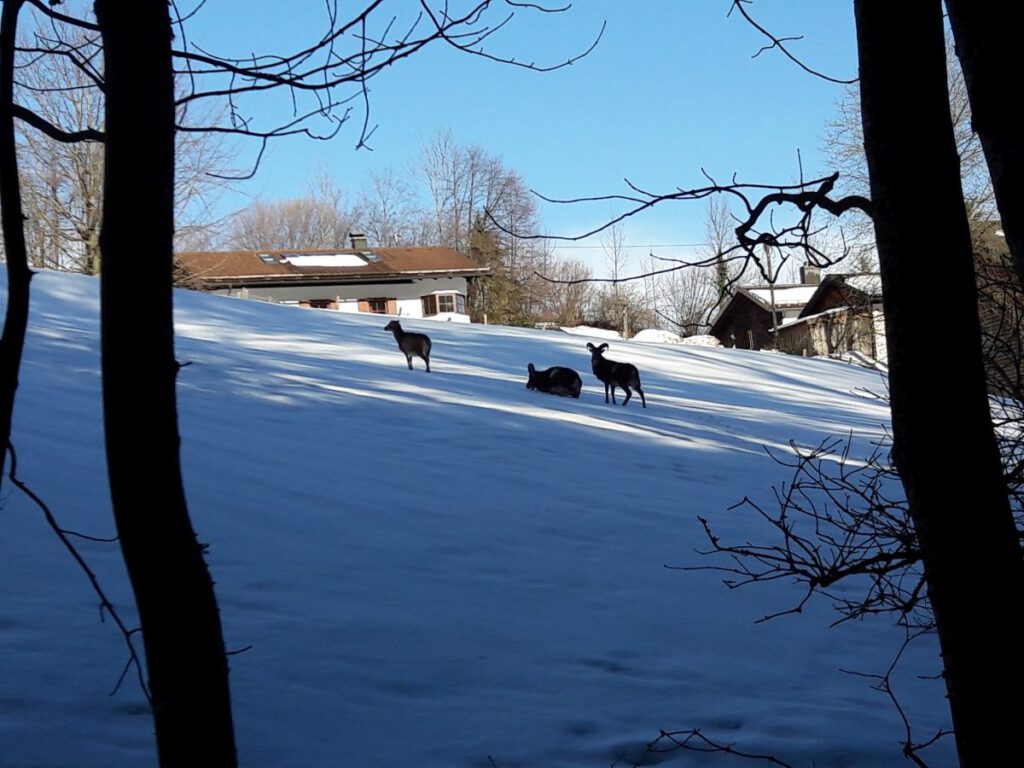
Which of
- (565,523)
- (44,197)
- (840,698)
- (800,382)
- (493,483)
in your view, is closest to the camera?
(840,698)

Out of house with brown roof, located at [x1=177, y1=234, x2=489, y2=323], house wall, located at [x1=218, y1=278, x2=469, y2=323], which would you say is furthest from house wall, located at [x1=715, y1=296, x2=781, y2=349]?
house wall, located at [x1=218, y1=278, x2=469, y2=323]

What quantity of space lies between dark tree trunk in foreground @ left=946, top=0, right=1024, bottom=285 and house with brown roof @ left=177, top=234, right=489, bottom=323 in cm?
4392

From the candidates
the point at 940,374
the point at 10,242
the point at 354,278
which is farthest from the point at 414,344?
the point at 354,278

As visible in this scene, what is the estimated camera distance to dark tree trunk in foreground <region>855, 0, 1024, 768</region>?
2.79 meters

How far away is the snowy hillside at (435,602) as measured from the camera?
420 centimetres

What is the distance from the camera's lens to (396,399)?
14.0 meters

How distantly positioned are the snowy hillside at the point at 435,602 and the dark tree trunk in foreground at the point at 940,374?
1527 millimetres

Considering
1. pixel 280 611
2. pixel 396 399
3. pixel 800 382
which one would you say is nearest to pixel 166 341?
pixel 280 611

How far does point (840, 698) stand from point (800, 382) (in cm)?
1859

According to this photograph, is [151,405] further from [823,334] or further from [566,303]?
[566,303]

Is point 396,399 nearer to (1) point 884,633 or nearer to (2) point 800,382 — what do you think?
(1) point 884,633

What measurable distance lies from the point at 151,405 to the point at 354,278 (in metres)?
46.1

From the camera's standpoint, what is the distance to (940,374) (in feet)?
9.20

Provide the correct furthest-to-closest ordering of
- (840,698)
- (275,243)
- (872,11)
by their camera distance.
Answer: (275,243), (840,698), (872,11)
